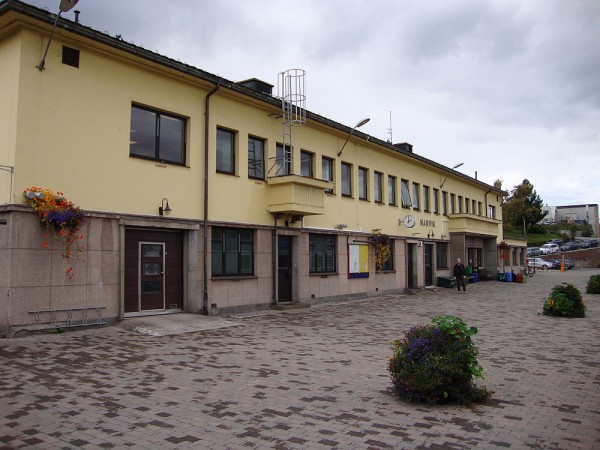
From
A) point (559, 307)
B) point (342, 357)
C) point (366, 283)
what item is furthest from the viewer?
point (366, 283)

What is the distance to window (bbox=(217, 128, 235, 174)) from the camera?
1547 cm

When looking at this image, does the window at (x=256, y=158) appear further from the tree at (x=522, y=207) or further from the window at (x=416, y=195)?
the tree at (x=522, y=207)

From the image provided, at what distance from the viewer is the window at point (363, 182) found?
2241 cm

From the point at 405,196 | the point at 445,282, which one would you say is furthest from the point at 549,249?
the point at 405,196

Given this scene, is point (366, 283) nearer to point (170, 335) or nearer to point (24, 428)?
point (170, 335)

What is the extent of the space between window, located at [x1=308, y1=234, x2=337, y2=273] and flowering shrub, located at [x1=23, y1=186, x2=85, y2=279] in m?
9.26

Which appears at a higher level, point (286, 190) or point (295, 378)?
point (286, 190)

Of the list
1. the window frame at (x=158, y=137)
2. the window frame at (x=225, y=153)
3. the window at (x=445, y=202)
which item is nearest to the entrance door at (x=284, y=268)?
the window frame at (x=225, y=153)

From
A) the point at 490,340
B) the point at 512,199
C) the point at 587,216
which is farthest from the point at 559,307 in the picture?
the point at 587,216

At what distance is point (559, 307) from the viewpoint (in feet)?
50.2

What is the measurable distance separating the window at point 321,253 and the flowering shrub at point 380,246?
288cm

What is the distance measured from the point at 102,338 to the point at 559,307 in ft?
41.5

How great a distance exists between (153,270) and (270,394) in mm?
7558

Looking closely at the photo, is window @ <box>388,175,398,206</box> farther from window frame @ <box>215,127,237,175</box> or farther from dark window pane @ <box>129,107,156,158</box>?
dark window pane @ <box>129,107,156,158</box>
